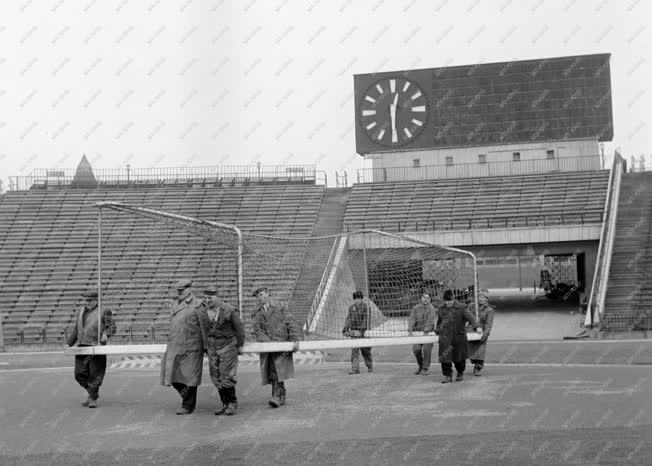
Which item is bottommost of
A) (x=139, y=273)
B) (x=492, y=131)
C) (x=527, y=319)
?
(x=527, y=319)

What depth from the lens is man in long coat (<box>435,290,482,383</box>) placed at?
14.7m

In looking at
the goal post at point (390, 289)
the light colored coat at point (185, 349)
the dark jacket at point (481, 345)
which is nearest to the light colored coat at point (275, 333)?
the light colored coat at point (185, 349)

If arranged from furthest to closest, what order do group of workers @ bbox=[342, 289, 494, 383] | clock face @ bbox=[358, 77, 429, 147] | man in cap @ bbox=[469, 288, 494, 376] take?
clock face @ bbox=[358, 77, 429, 147] → man in cap @ bbox=[469, 288, 494, 376] → group of workers @ bbox=[342, 289, 494, 383]

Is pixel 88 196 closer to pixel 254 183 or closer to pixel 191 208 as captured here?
pixel 191 208

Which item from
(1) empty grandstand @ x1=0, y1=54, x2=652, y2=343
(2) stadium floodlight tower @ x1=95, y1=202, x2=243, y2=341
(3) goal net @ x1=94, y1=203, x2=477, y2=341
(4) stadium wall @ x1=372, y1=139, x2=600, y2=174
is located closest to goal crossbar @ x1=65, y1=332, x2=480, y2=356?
(2) stadium floodlight tower @ x1=95, y1=202, x2=243, y2=341

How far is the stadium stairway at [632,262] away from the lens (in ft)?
87.8

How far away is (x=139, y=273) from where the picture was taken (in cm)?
3256

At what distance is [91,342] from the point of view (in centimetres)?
1287

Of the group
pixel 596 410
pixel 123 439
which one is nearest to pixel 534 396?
pixel 596 410

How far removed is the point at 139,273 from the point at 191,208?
8807mm

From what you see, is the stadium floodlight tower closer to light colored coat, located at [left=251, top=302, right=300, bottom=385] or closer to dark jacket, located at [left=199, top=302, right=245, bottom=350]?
light colored coat, located at [left=251, top=302, right=300, bottom=385]

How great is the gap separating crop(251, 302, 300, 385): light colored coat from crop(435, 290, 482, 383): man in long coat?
11.5 ft

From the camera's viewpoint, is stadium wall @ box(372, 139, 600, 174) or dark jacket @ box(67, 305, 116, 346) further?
stadium wall @ box(372, 139, 600, 174)

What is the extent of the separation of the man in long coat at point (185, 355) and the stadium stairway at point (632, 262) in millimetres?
18268
